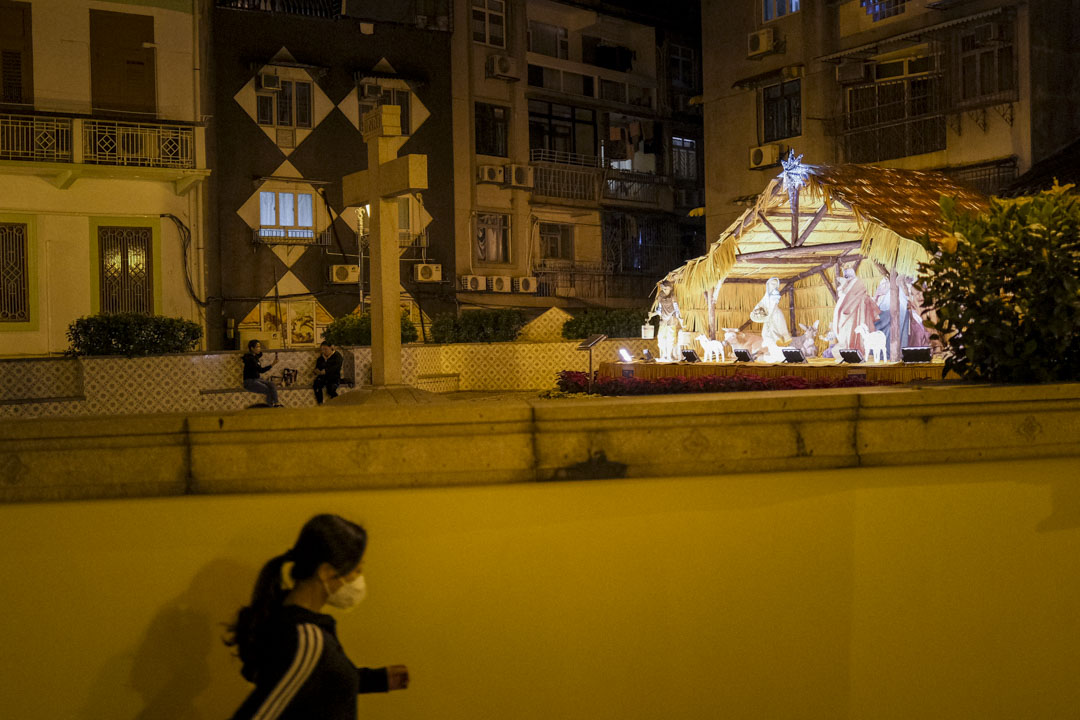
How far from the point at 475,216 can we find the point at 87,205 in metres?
10.7

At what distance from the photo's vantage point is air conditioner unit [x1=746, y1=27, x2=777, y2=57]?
25578mm

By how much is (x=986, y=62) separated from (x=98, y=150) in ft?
63.7

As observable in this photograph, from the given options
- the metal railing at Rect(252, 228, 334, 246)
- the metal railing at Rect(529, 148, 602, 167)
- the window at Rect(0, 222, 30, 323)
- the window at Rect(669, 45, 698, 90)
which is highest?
the window at Rect(669, 45, 698, 90)

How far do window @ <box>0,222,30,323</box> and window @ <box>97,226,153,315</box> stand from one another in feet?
4.92

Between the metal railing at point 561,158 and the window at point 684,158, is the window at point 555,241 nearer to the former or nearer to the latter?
the metal railing at point 561,158

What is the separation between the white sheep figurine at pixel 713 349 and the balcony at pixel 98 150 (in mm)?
11936

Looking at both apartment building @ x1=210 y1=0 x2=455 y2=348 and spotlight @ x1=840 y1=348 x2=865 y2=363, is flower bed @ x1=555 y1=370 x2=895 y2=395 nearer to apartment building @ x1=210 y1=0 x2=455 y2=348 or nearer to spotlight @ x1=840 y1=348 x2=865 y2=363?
spotlight @ x1=840 y1=348 x2=865 y2=363

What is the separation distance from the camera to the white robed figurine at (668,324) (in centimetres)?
1964

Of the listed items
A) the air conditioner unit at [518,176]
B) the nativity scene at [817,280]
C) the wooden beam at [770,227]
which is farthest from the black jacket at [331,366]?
the air conditioner unit at [518,176]

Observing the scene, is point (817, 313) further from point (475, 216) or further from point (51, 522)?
point (51, 522)

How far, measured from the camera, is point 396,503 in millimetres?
3969

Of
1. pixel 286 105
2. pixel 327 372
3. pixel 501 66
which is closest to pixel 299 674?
pixel 327 372

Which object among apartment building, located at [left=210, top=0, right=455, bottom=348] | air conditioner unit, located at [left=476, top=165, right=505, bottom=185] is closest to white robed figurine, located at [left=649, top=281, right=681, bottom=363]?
apartment building, located at [left=210, top=0, right=455, bottom=348]

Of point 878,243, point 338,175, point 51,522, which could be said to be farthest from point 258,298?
point 51,522
